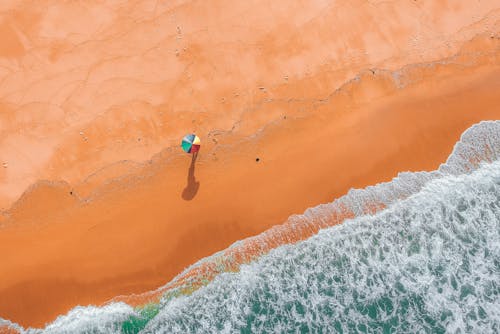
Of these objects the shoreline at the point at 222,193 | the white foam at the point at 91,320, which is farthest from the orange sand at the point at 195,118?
the white foam at the point at 91,320

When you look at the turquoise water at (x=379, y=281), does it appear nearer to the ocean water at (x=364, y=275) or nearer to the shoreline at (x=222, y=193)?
the ocean water at (x=364, y=275)

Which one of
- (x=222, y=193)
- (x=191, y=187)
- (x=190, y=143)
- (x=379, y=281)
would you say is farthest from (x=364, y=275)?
(x=190, y=143)

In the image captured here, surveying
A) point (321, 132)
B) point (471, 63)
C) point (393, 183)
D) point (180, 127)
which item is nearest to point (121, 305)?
point (180, 127)

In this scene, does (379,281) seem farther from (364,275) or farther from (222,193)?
(222,193)

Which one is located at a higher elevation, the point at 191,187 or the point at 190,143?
the point at 190,143

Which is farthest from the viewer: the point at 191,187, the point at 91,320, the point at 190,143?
the point at 191,187

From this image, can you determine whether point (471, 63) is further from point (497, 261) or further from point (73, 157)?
point (73, 157)
